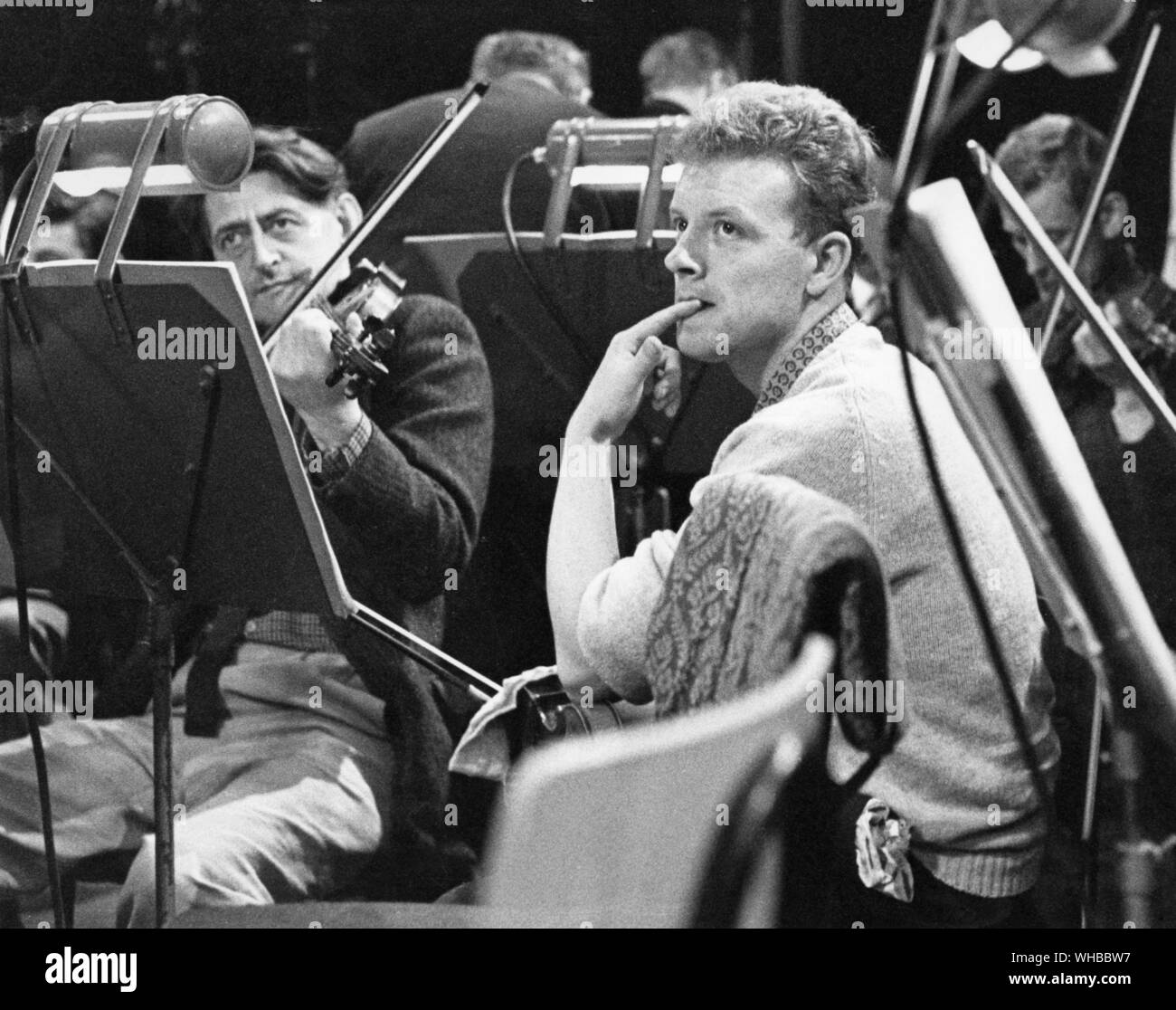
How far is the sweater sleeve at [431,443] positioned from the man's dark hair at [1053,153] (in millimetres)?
804

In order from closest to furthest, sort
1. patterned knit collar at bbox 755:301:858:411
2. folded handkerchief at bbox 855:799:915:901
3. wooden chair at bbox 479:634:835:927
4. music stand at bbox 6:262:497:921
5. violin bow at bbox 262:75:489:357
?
wooden chair at bbox 479:634:835:927, folded handkerchief at bbox 855:799:915:901, patterned knit collar at bbox 755:301:858:411, music stand at bbox 6:262:497:921, violin bow at bbox 262:75:489:357

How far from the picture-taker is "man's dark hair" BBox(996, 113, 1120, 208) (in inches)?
94.2

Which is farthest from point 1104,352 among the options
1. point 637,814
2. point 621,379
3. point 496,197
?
point 637,814

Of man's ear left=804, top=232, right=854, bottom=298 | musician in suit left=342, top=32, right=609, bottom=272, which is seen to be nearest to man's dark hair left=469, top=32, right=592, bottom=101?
musician in suit left=342, top=32, right=609, bottom=272

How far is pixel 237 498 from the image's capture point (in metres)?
1.75

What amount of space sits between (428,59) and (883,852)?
1458mm

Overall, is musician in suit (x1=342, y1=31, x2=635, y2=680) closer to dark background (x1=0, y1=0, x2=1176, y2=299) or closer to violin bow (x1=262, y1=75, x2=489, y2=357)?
dark background (x1=0, y1=0, x2=1176, y2=299)

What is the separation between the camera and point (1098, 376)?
234 centimetres

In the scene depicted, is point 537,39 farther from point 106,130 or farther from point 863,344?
point 863,344

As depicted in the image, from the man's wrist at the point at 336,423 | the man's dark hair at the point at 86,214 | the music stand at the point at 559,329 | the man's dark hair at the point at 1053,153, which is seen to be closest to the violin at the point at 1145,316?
the man's dark hair at the point at 1053,153

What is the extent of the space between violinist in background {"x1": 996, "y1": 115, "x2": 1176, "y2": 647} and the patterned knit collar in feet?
2.75

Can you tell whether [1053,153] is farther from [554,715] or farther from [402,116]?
[554,715]

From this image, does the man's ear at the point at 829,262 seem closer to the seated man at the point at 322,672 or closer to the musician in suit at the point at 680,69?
the seated man at the point at 322,672
